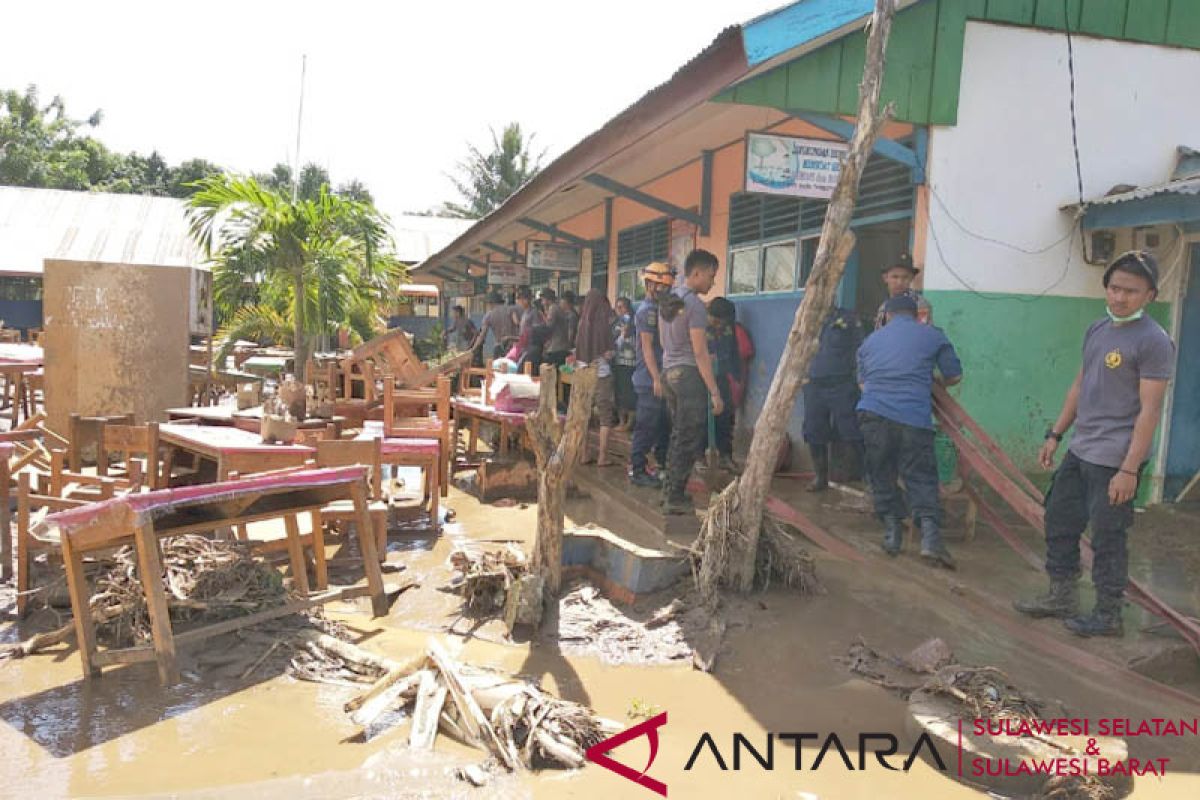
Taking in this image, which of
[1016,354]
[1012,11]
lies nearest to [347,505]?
[1016,354]

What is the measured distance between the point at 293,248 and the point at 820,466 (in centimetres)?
671

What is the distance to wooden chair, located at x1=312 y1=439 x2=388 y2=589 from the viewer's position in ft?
16.3

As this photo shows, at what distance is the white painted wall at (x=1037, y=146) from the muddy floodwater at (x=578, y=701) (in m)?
2.97

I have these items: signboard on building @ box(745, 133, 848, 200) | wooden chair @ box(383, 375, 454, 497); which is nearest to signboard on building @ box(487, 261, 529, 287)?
wooden chair @ box(383, 375, 454, 497)

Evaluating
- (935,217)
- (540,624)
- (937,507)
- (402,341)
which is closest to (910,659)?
(937,507)

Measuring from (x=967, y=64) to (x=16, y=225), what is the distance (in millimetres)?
28630

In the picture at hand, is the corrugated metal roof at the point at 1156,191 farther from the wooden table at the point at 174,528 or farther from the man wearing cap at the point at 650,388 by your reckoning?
the wooden table at the point at 174,528

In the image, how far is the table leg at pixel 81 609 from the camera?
3.78m

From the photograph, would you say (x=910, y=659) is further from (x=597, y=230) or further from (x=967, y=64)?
(x=597, y=230)

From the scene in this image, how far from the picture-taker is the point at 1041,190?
676 centimetres

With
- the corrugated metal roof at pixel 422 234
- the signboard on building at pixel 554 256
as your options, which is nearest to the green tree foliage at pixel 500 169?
the corrugated metal roof at pixel 422 234

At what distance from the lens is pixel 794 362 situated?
4.61 metres

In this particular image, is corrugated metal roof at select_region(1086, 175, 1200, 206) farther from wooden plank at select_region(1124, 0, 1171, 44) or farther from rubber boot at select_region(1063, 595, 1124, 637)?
rubber boot at select_region(1063, 595, 1124, 637)

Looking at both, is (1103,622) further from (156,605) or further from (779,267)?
(779,267)
